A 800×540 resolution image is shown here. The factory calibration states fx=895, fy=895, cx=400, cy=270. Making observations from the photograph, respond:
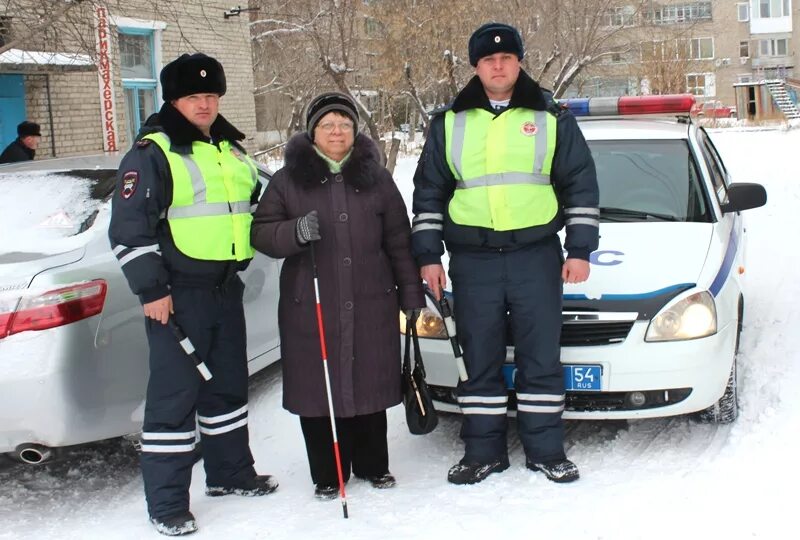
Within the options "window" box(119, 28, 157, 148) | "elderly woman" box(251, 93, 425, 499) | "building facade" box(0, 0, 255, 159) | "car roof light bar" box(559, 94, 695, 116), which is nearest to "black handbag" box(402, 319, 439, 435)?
"elderly woman" box(251, 93, 425, 499)

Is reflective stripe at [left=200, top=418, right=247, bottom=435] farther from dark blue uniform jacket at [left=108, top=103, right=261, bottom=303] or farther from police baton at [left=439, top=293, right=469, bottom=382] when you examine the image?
police baton at [left=439, top=293, right=469, bottom=382]

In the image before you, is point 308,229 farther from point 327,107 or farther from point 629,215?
point 629,215

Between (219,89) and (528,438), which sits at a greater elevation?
(219,89)

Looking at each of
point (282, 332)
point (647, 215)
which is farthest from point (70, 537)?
point (647, 215)

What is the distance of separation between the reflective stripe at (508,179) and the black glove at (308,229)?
2.40 ft

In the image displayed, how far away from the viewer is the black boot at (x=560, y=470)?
3867 mm

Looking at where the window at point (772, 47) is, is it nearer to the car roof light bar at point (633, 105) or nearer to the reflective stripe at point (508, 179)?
the car roof light bar at point (633, 105)

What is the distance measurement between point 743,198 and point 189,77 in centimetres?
308

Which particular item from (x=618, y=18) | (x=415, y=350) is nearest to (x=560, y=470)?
(x=415, y=350)

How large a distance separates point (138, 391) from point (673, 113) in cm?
382

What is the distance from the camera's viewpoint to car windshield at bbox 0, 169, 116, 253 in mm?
3836

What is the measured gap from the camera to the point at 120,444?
191 inches

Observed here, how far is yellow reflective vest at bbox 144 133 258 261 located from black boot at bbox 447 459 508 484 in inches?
52.1

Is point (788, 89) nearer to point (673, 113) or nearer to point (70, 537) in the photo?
point (673, 113)
